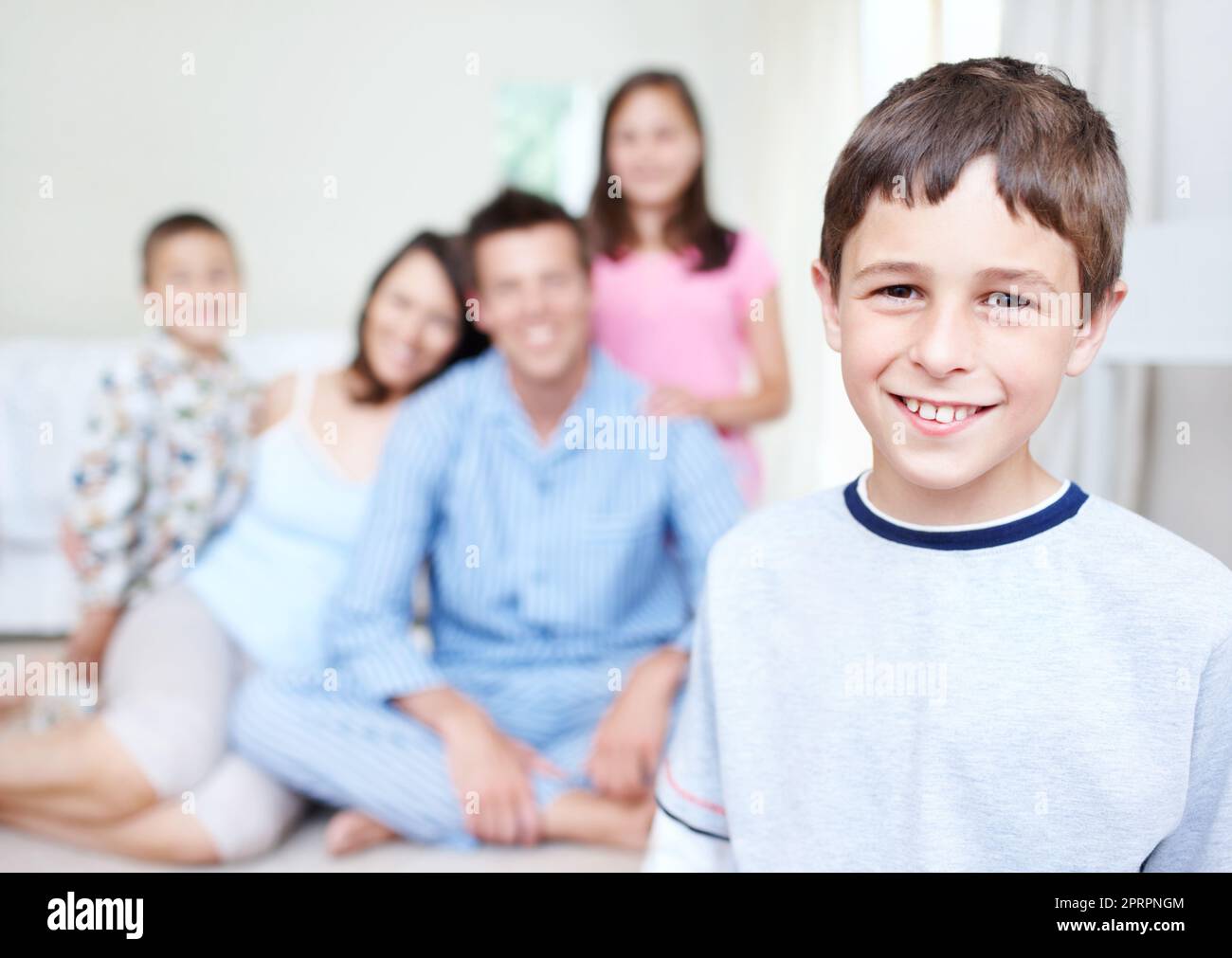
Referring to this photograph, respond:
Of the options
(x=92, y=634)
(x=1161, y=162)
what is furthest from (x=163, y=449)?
(x=1161, y=162)

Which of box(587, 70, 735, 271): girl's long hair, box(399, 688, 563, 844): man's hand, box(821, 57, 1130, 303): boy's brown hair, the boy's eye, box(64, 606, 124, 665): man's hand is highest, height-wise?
box(587, 70, 735, 271): girl's long hair

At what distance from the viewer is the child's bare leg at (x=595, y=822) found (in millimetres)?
1438

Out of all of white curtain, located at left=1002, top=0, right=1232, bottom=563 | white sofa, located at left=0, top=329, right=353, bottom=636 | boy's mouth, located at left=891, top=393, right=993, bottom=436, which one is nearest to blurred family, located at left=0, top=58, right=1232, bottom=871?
boy's mouth, located at left=891, top=393, right=993, bottom=436

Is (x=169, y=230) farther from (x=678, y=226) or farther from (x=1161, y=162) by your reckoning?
(x=1161, y=162)

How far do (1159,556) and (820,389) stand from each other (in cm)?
132

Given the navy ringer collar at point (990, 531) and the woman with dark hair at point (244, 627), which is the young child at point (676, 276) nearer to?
the woman with dark hair at point (244, 627)

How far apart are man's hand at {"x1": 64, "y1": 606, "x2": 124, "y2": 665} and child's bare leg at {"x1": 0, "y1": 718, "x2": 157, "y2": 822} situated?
0.72ft

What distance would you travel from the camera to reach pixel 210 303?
183cm

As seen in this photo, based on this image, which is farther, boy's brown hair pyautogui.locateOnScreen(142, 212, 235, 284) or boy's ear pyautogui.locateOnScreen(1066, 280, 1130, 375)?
boy's brown hair pyautogui.locateOnScreen(142, 212, 235, 284)

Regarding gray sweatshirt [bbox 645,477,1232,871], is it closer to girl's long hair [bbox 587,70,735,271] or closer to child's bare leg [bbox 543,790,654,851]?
child's bare leg [bbox 543,790,654,851]

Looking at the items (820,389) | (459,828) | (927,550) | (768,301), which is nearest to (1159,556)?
(927,550)

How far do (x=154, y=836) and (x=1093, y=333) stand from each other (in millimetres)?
1247

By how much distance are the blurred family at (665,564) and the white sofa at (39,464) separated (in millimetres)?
347

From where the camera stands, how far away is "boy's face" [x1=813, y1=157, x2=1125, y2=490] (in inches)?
27.1
